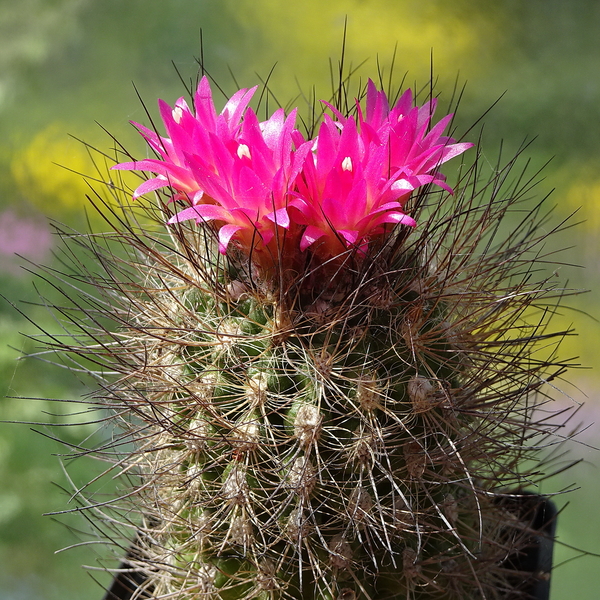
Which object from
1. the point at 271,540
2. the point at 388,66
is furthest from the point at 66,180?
the point at 271,540

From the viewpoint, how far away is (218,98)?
1173mm

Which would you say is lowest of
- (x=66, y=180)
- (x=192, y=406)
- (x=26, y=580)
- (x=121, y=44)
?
(x=26, y=580)

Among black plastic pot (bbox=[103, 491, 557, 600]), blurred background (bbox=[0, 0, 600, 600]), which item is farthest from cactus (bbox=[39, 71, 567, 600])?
blurred background (bbox=[0, 0, 600, 600])

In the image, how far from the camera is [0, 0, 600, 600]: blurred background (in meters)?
1.04

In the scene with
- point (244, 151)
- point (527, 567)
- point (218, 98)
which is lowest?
point (527, 567)

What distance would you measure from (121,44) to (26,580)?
957 millimetres

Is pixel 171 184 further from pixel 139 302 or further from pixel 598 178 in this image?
pixel 598 178

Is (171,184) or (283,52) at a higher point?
(283,52)

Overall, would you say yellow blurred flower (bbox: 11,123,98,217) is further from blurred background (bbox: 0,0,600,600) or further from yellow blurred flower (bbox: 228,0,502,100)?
yellow blurred flower (bbox: 228,0,502,100)

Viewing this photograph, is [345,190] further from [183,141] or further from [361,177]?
[183,141]

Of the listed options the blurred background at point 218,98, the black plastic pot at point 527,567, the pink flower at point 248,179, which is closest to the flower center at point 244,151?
the pink flower at point 248,179

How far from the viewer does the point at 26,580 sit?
3.68ft

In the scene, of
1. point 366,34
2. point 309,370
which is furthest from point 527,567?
point 366,34

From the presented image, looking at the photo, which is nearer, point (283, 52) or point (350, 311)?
point (350, 311)
